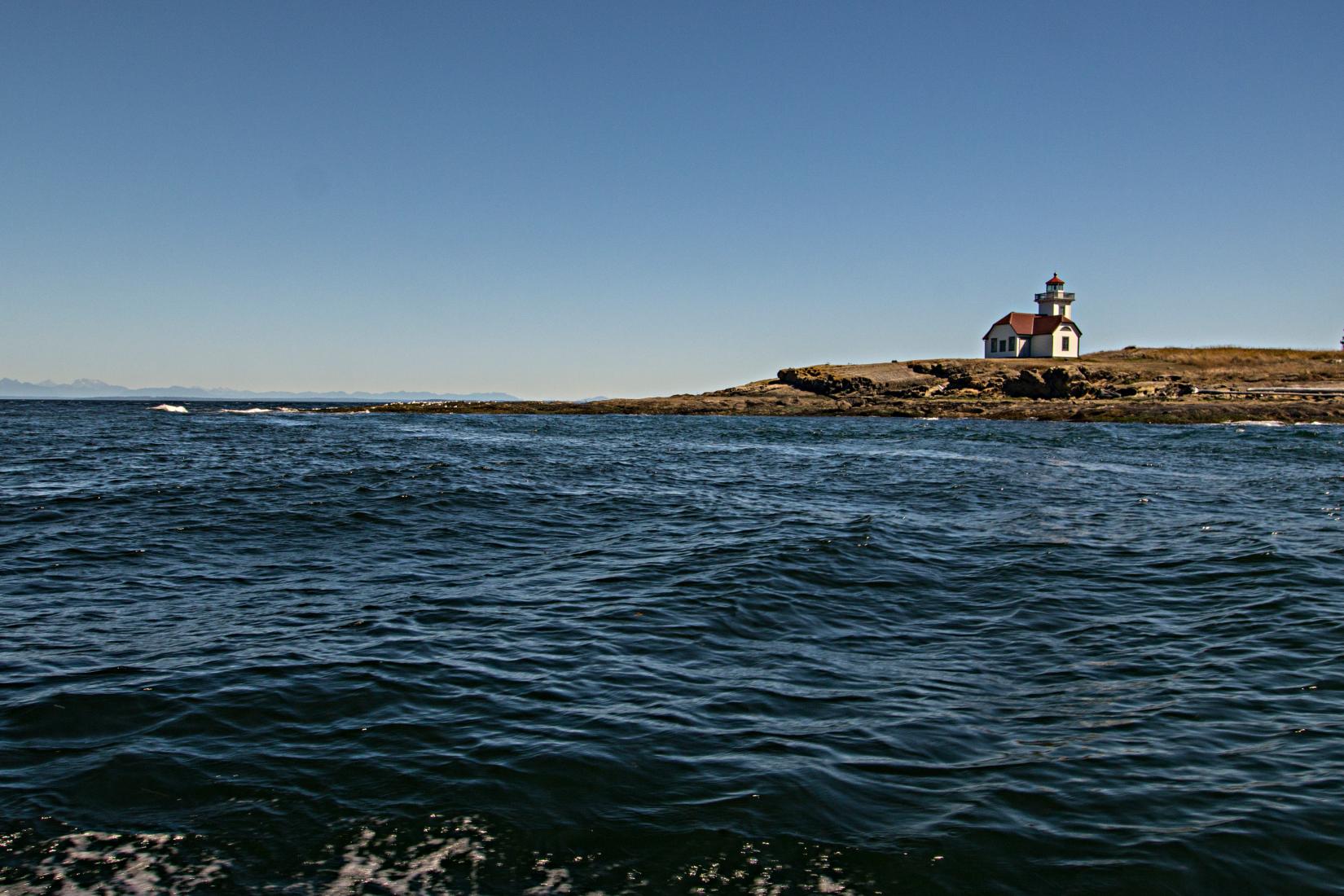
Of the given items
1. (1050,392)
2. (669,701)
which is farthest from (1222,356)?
(669,701)

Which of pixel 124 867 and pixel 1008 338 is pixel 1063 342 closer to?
pixel 1008 338

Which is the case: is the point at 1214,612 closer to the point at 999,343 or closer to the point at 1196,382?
the point at 1196,382

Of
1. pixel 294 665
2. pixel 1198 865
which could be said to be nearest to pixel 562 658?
pixel 294 665

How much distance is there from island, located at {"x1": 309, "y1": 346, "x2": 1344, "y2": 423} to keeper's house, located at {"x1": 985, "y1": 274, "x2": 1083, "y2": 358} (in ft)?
10.3

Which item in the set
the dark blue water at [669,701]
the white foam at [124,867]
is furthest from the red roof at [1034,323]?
the white foam at [124,867]

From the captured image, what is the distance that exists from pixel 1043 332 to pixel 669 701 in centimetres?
10518

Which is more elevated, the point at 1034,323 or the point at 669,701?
the point at 1034,323

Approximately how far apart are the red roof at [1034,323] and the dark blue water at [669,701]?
85.8 metres

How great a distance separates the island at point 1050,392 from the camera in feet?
213

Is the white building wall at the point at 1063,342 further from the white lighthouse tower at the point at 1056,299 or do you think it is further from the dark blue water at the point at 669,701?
the dark blue water at the point at 669,701

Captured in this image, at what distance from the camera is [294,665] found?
10055mm

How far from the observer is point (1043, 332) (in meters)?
102

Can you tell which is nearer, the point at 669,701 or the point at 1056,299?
the point at 669,701

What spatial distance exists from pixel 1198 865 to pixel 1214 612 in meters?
8.10
